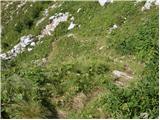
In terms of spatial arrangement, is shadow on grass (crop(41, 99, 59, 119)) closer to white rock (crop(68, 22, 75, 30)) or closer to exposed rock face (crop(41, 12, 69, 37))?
white rock (crop(68, 22, 75, 30))

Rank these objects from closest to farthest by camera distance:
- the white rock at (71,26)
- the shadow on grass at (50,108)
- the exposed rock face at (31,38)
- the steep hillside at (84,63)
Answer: the shadow on grass at (50,108) → the steep hillside at (84,63) → the white rock at (71,26) → the exposed rock face at (31,38)

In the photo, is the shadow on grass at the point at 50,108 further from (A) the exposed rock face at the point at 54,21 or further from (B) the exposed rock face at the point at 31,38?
(A) the exposed rock face at the point at 54,21

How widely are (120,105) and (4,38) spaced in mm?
15284

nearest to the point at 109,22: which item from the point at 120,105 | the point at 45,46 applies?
the point at 45,46

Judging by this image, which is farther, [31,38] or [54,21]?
[54,21]

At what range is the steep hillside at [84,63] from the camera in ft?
39.0

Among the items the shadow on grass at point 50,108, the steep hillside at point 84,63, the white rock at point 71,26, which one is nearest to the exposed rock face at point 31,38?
the steep hillside at point 84,63

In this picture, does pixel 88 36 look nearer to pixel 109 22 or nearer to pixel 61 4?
pixel 109 22

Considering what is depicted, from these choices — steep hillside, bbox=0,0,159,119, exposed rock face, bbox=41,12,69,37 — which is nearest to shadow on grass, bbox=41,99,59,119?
steep hillside, bbox=0,0,159,119

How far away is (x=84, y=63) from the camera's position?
1449 centimetres

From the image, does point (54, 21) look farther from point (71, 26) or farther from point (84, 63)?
point (84, 63)

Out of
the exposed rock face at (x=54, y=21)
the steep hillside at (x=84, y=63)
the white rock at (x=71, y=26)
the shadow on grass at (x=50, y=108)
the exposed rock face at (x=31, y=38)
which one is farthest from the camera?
the exposed rock face at (x=54, y=21)

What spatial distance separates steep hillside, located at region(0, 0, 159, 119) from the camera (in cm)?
1189

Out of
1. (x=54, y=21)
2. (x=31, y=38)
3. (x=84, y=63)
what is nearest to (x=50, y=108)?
(x=84, y=63)
